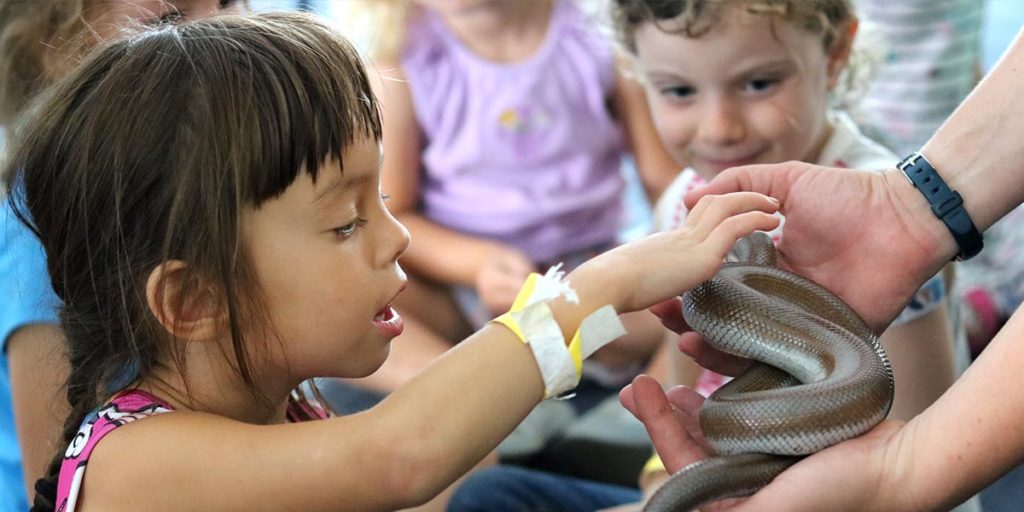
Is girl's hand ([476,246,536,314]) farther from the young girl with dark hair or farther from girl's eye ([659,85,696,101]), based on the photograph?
the young girl with dark hair

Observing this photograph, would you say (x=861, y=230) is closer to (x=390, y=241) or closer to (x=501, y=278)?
(x=390, y=241)

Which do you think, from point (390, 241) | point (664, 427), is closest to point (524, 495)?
point (664, 427)

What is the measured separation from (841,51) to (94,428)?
4.85ft

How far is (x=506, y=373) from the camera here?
1220mm

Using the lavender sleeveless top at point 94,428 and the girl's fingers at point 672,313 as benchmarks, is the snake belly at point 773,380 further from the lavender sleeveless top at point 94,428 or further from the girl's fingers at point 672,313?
the lavender sleeveless top at point 94,428

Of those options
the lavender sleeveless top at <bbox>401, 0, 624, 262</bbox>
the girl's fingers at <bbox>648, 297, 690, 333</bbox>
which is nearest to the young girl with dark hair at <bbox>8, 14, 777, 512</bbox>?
the girl's fingers at <bbox>648, 297, 690, 333</bbox>

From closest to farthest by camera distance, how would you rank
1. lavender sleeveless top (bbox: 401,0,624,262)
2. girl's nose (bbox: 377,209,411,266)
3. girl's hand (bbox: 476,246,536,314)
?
girl's nose (bbox: 377,209,411,266)
girl's hand (bbox: 476,246,536,314)
lavender sleeveless top (bbox: 401,0,624,262)

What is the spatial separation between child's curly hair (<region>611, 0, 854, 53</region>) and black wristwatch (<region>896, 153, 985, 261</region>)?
17.9 inches

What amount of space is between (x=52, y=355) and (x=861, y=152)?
1.37 meters

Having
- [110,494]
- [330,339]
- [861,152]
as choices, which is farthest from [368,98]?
[861,152]

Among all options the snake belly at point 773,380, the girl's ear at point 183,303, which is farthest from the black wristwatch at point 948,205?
the girl's ear at point 183,303

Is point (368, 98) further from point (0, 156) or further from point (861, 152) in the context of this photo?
point (861, 152)

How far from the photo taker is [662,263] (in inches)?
50.4

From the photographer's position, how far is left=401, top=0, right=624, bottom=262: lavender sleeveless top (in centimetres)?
288
